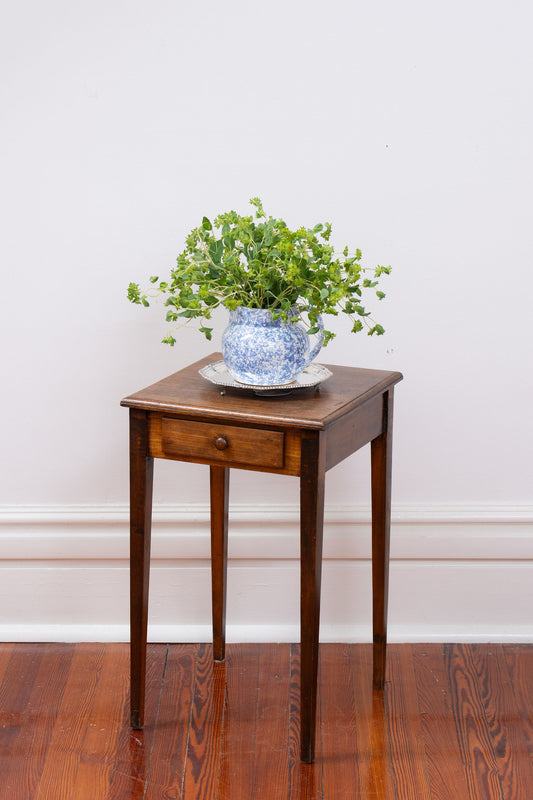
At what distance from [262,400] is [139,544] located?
431 millimetres

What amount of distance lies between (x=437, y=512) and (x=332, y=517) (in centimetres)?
29

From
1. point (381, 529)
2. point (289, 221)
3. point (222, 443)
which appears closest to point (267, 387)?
point (222, 443)

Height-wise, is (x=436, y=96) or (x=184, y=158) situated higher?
(x=436, y=96)

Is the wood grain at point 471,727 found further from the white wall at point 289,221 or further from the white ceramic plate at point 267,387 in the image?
the white ceramic plate at point 267,387

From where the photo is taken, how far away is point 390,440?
6.87 feet

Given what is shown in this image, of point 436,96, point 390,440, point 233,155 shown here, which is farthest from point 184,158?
point 390,440

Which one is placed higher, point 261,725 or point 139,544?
point 139,544

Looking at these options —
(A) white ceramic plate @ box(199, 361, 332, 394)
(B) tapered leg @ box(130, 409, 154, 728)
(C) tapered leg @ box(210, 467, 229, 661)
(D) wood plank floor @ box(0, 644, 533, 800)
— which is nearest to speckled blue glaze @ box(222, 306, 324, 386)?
(A) white ceramic plate @ box(199, 361, 332, 394)

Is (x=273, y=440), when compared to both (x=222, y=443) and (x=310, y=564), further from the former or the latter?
(x=310, y=564)

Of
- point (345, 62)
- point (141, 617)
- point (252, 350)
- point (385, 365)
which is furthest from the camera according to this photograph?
point (385, 365)

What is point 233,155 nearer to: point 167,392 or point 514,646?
point 167,392

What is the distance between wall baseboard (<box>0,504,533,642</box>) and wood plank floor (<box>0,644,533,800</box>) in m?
0.07

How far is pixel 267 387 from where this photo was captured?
72.2 inches

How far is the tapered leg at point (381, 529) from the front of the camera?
2.07m
